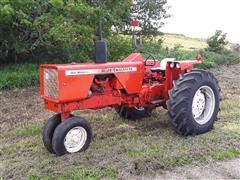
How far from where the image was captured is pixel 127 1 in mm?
11969

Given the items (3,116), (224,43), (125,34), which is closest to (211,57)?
(224,43)

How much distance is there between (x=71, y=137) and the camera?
5.20 meters

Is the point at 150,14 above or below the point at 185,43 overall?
above

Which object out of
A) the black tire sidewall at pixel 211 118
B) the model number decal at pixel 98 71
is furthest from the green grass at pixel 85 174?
the black tire sidewall at pixel 211 118

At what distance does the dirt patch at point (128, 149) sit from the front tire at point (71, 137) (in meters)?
0.13

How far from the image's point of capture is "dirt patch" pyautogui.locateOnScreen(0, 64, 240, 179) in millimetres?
4723

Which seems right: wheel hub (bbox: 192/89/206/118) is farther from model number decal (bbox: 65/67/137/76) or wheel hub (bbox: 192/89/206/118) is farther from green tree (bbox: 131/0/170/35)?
green tree (bbox: 131/0/170/35)

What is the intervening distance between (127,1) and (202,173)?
8.10 metres

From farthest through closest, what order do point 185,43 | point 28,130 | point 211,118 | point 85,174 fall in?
point 185,43 < point 28,130 < point 211,118 < point 85,174

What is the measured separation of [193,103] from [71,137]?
1.96 metres

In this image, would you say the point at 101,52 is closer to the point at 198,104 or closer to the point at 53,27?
the point at 198,104

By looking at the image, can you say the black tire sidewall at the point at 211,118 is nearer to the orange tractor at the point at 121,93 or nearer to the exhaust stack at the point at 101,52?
the orange tractor at the point at 121,93

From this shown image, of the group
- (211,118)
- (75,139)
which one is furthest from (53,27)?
(75,139)

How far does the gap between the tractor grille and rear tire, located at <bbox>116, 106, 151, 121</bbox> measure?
183 centimetres
